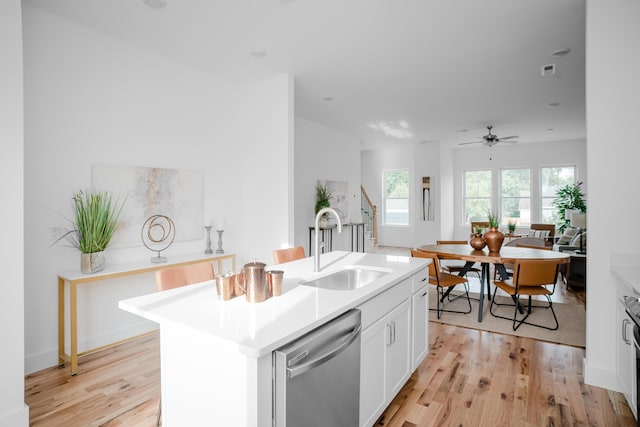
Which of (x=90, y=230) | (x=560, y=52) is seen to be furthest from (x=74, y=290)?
(x=560, y=52)

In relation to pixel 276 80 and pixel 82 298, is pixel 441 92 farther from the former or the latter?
pixel 82 298

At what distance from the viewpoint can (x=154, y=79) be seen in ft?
11.9

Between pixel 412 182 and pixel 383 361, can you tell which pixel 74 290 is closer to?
pixel 383 361

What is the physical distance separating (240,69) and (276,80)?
1.46 feet

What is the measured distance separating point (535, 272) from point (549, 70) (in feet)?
7.70

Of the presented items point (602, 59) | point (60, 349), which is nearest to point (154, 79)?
point (60, 349)

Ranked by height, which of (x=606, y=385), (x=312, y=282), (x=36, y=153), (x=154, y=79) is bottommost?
(x=606, y=385)

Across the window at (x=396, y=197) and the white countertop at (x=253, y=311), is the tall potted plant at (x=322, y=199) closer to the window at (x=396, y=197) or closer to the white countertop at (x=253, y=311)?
the window at (x=396, y=197)

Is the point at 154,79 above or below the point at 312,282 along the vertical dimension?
above

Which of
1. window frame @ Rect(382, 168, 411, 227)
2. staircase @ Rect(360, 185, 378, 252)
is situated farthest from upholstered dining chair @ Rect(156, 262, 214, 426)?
window frame @ Rect(382, 168, 411, 227)

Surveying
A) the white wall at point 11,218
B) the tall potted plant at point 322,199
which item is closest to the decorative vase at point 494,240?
the tall potted plant at point 322,199

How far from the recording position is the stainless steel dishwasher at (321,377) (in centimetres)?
122

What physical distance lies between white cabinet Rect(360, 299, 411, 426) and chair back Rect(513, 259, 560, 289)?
6.14 ft

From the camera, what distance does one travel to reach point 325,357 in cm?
138
